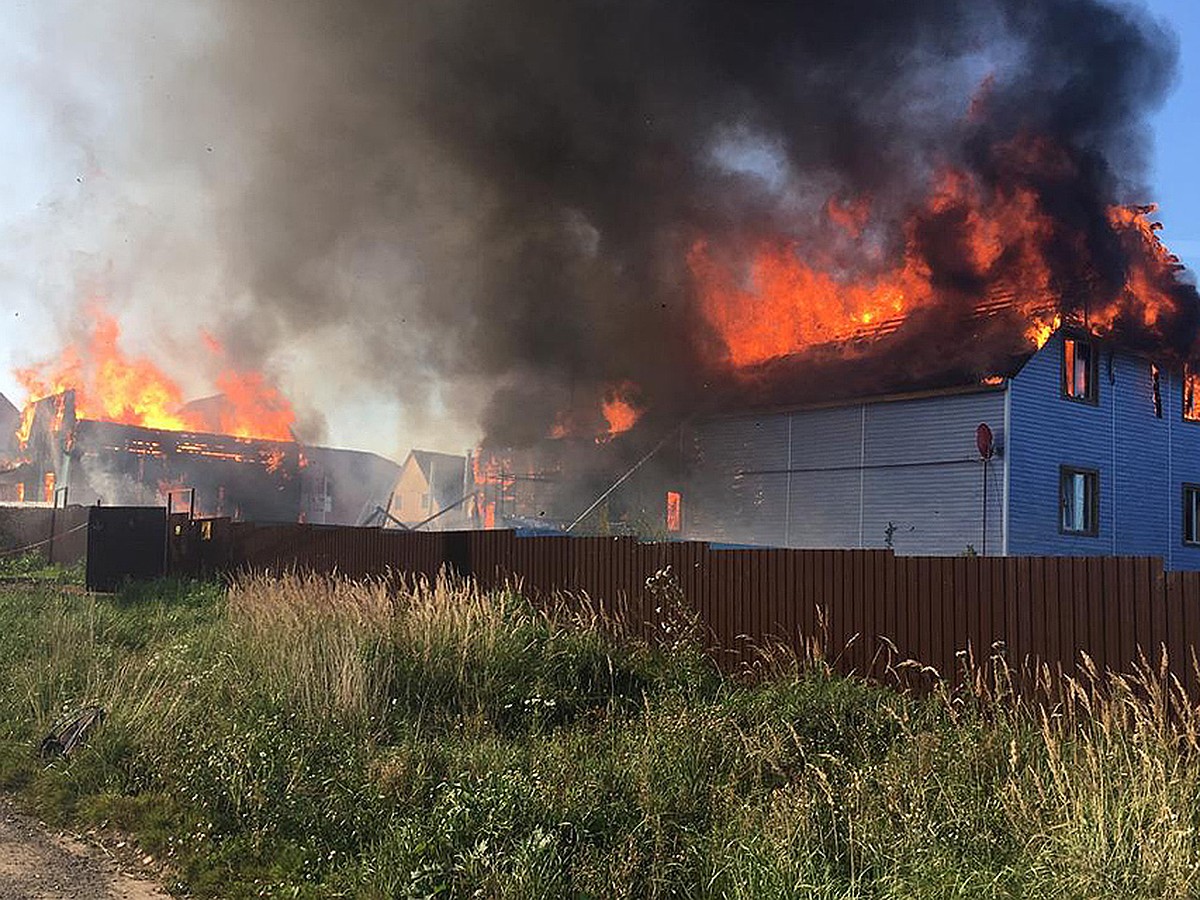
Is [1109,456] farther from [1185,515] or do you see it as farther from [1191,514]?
[1191,514]

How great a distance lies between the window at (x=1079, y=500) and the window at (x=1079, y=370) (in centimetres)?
157

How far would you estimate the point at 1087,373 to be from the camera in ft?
72.6

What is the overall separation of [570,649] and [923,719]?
3145mm

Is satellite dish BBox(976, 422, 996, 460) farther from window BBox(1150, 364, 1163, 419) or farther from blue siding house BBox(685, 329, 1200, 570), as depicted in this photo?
window BBox(1150, 364, 1163, 419)

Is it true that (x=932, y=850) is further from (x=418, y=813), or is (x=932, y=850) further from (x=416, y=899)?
(x=418, y=813)

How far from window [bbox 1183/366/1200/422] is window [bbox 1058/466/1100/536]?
14.4ft

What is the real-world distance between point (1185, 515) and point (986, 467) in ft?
24.3

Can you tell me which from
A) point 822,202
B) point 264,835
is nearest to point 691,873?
point 264,835

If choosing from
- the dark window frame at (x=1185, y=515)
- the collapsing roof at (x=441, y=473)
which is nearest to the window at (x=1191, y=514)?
the dark window frame at (x=1185, y=515)

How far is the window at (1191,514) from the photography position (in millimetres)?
24234

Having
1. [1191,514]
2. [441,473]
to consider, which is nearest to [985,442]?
[1191,514]

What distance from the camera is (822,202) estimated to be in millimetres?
24375

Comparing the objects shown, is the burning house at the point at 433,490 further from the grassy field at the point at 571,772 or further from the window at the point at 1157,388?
the grassy field at the point at 571,772

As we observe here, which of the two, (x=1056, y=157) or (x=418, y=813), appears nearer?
(x=418, y=813)
